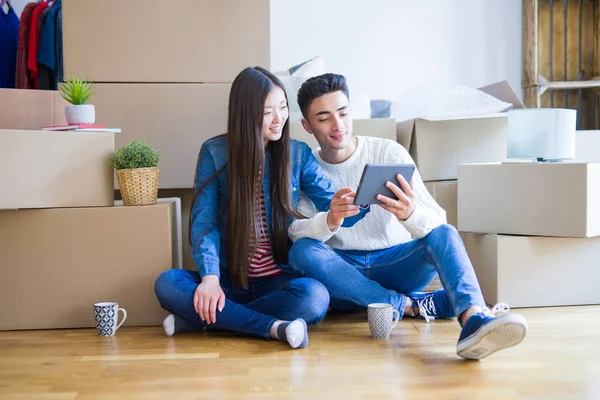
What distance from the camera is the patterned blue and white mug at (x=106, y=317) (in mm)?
1778

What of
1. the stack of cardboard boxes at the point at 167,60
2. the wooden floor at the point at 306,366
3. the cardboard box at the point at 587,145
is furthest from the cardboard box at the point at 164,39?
the cardboard box at the point at 587,145

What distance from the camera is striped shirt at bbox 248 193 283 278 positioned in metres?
1.87

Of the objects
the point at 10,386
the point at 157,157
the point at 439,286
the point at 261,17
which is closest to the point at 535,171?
the point at 439,286

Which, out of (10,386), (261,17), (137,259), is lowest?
(10,386)

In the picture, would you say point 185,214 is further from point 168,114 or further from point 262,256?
point 262,256

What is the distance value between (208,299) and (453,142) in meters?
1.20

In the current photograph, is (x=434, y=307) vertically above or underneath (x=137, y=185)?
underneath

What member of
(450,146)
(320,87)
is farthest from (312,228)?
(450,146)

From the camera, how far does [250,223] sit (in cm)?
181

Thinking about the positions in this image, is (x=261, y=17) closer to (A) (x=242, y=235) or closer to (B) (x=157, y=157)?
(B) (x=157, y=157)

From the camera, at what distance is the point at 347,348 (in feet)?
5.38

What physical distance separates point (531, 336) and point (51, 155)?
1368mm

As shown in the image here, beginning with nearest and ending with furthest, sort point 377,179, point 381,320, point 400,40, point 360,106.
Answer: point 377,179
point 381,320
point 360,106
point 400,40

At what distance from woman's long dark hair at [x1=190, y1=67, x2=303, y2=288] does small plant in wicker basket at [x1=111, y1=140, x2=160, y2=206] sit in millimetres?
188
